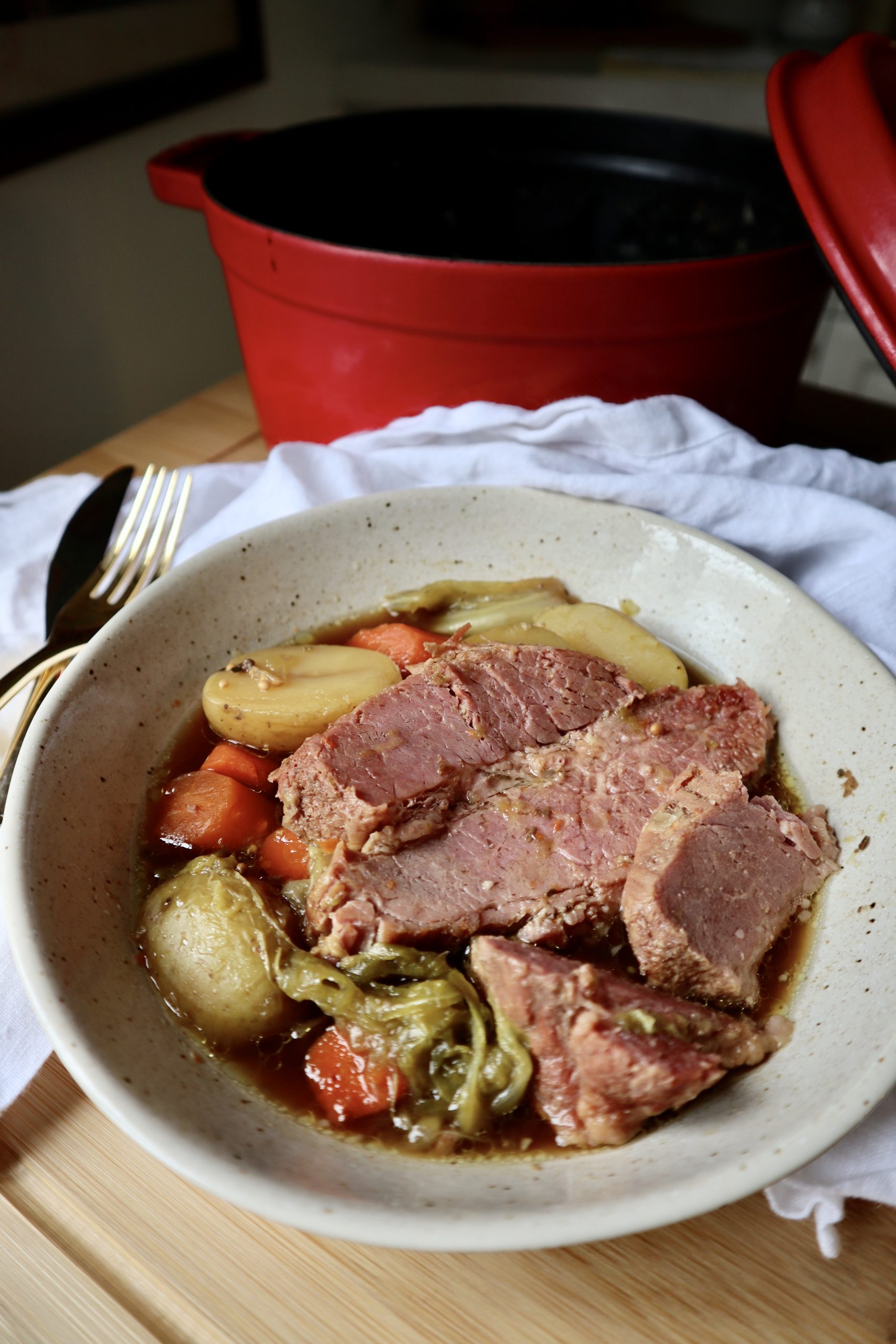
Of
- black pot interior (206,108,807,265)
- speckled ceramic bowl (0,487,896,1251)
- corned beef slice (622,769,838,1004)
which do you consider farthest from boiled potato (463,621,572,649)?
black pot interior (206,108,807,265)

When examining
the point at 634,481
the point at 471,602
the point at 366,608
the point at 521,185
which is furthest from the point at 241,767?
the point at 521,185

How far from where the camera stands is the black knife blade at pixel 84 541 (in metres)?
2.05

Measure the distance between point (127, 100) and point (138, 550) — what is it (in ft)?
7.14

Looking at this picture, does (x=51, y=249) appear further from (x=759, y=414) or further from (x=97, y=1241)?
(x=97, y=1241)

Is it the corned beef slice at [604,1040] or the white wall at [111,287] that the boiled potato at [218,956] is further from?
the white wall at [111,287]

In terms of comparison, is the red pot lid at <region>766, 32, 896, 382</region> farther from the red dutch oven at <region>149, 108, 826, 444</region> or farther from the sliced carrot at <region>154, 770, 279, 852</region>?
the sliced carrot at <region>154, 770, 279, 852</region>

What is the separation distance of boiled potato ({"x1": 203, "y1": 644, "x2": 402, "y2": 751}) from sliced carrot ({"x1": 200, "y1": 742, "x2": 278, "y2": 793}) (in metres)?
0.04

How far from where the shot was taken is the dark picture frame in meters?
3.07

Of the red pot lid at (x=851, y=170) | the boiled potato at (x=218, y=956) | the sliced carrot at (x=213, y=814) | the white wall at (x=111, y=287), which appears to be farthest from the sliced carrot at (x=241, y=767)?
the white wall at (x=111, y=287)

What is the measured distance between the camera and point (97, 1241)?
1230mm

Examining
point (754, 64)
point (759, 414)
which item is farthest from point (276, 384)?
point (754, 64)

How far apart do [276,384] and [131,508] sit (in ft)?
1.44

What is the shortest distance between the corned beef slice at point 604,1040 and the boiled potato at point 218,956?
291 millimetres

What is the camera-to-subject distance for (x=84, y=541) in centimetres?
216
